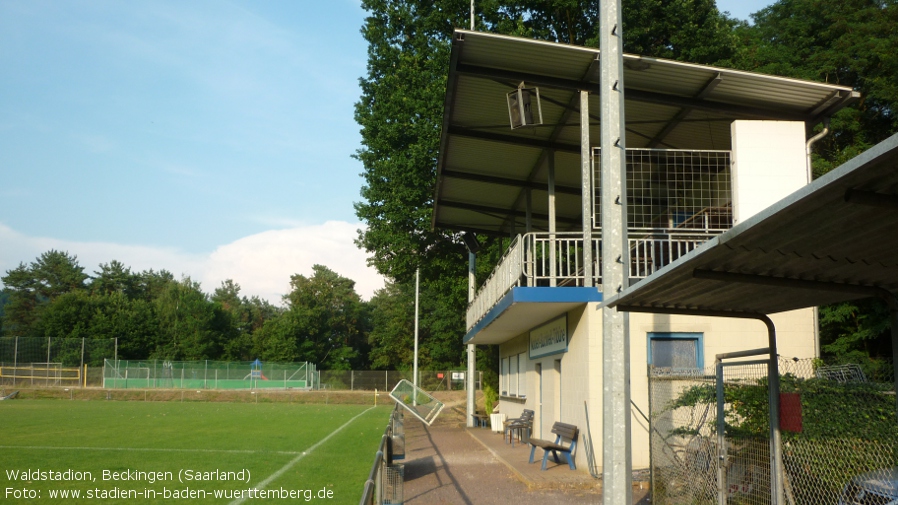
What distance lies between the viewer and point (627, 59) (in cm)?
1249

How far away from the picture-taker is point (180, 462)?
1575 centimetres

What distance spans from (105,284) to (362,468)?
98840 mm

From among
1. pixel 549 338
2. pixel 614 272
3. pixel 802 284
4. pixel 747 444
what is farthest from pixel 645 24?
pixel 802 284

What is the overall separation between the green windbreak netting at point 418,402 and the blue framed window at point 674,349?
20.4 ft

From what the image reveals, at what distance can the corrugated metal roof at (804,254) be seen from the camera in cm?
374

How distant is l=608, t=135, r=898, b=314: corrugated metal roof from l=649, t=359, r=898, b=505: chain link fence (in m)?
1.09

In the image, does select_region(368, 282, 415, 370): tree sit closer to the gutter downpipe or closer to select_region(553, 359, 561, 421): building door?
select_region(553, 359, 561, 421): building door

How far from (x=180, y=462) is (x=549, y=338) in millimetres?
8098

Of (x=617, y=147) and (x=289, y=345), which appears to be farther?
(x=289, y=345)

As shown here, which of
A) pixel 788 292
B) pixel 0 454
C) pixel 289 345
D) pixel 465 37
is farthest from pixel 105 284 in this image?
pixel 788 292

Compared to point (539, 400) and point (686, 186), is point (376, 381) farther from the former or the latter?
point (686, 186)

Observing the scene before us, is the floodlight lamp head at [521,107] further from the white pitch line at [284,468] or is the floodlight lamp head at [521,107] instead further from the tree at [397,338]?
the tree at [397,338]

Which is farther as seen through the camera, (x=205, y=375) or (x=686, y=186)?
(x=205, y=375)

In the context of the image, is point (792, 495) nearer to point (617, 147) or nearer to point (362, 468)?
point (617, 147)
